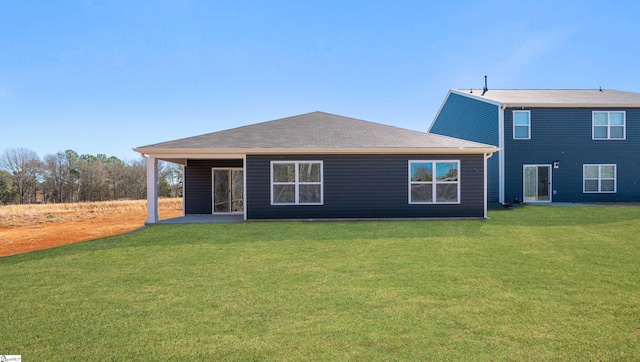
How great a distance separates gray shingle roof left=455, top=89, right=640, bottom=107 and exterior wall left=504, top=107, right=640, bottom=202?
0.32 metres

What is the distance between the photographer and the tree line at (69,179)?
134 feet

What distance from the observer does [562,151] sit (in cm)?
1545

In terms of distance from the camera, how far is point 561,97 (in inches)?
658

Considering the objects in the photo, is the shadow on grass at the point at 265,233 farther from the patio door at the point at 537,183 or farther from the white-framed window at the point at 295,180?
the patio door at the point at 537,183

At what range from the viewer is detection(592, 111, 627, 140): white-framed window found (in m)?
15.6

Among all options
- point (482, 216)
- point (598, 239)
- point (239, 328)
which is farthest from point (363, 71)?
point (239, 328)

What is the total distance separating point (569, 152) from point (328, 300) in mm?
16539

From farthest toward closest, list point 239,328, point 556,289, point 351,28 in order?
1. point 351,28
2. point 556,289
3. point 239,328

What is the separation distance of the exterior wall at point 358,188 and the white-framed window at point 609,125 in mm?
9132

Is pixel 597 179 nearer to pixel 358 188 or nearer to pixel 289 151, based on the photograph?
pixel 358 188

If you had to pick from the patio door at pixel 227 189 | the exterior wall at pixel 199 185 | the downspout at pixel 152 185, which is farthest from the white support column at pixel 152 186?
the patio door at pixel 227 189

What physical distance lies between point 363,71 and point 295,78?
3.56 metres

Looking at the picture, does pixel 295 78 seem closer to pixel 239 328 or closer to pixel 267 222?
pixel 267 222

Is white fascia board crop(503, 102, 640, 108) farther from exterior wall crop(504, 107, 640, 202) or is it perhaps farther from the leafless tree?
the leafless tree
